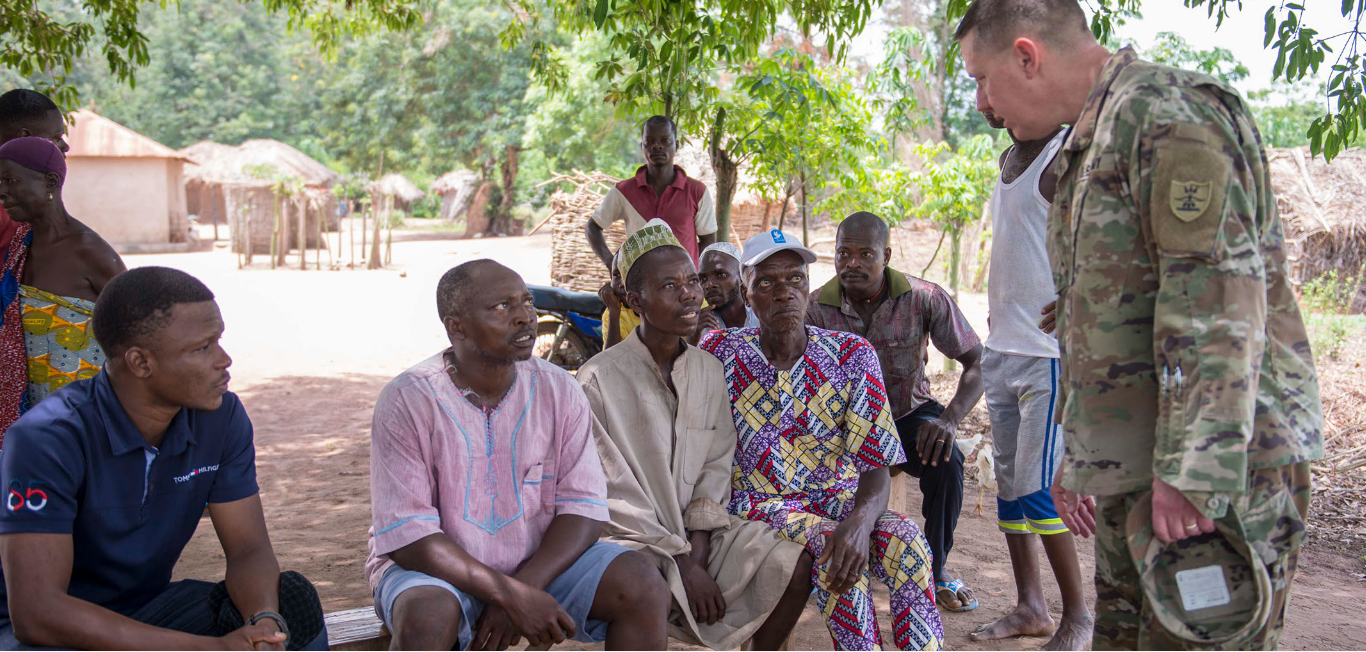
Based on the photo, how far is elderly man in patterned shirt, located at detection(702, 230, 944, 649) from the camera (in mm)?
2771

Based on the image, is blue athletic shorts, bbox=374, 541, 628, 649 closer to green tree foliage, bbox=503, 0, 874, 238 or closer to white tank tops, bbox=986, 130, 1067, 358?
white tank tops, bbox=986, 130, 1067, 358

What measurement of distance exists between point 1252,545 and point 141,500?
240 centimetres

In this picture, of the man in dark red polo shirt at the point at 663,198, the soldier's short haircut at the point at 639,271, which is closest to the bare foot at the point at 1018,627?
the soldier's short haircut at the point at 639,271

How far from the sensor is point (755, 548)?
2850mm

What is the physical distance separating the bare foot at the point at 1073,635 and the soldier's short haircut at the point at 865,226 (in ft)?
5.39

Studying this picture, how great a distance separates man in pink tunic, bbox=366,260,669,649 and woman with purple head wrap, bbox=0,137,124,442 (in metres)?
1.71

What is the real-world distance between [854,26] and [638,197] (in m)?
1.63

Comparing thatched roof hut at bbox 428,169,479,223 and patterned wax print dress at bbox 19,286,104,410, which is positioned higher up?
thatched roof hut at bbox 428,169,479,223

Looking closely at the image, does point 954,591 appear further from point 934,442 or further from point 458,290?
point 458,290

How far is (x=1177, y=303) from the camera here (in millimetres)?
1671

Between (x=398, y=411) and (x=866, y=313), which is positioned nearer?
(x=398, y=411)

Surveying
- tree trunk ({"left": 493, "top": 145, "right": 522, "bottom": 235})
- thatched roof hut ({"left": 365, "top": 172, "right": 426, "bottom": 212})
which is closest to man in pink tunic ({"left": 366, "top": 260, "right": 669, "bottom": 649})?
tree trunk ({"left": 493, "top": 145, "right": 522, "bottom": 235})

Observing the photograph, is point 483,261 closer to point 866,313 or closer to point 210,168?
point 866,313

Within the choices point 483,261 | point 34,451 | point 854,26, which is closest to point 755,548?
point 483,261
